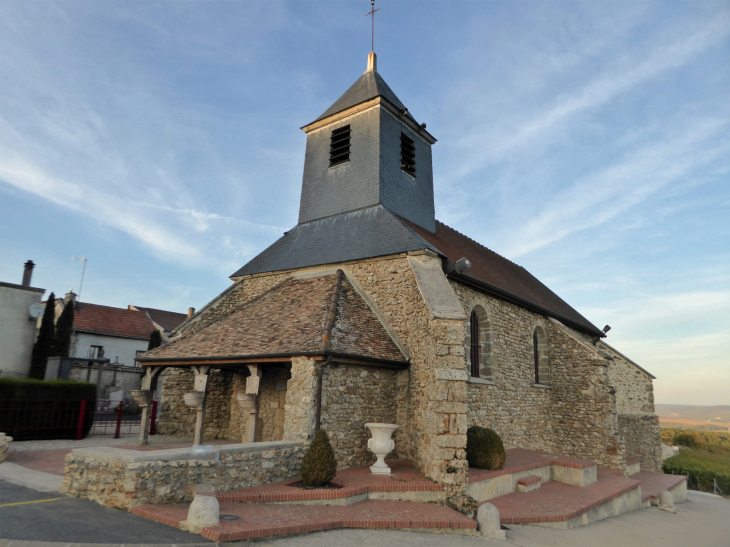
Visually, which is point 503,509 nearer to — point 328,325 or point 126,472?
point 328,325

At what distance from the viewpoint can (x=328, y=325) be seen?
9.02m

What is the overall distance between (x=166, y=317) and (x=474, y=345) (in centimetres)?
2887

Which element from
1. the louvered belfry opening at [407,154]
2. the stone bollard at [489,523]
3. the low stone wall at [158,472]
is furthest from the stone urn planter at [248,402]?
the louvered belfry opening at [407,154]

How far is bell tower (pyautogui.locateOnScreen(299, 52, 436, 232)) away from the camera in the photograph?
13820 mm

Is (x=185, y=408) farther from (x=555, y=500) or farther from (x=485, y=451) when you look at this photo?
(x=555, y=500)

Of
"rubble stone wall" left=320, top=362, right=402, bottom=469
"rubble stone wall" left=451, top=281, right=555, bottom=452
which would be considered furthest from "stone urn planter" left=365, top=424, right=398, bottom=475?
"rubble stone wall" left=451, top=281, right=555, bottom=452

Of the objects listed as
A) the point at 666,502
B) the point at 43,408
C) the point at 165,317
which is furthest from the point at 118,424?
the point at 165,317

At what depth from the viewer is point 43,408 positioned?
11.9 m

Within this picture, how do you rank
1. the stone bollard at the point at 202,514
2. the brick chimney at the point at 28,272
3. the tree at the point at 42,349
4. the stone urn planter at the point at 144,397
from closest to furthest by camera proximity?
the stone bollard at the point at 202,514
the stone urn planter at the point at 144,397
the brick chimney at the point at 28,272
the tree at the point at 42,349

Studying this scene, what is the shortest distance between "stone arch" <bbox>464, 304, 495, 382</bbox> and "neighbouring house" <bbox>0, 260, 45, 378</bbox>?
1499cm

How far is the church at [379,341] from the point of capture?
27.6ft

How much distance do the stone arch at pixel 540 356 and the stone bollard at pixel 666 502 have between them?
414 cm

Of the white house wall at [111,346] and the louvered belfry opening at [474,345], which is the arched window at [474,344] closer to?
the louvered belfry opening at [474,345]

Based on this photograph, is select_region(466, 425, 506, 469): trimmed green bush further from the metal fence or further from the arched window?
the metal fence
